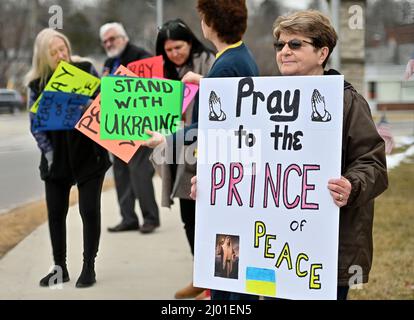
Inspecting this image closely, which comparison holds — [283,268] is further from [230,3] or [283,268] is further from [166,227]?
[166,227]

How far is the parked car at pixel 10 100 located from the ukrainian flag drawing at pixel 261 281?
24129 millimetres

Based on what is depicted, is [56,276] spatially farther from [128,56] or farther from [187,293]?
[128,56]

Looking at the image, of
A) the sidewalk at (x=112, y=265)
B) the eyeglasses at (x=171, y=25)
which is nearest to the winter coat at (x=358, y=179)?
the eyeglasses at (x=171, y=25)

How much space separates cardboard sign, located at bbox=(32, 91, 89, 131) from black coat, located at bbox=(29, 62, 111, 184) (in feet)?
0.18

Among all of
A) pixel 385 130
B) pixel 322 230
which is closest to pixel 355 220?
pixel 322 230

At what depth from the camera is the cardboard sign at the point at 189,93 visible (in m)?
3.15

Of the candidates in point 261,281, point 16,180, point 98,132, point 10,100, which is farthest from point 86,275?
point 10,100

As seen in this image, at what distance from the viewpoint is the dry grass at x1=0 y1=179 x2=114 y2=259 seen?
184 inches

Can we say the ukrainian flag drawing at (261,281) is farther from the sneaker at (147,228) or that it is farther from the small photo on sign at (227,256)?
the sneaker at (147,228)

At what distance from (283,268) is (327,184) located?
1.21 feet

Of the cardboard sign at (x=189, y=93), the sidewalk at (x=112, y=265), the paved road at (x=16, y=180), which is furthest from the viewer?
the paved road at (x=16, y=180)

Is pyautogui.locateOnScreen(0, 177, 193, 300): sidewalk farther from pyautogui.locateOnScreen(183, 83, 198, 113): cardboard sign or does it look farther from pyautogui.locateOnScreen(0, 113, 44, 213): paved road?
pyautogui.locateOnScreen(0, 113, 44, 213): paved road

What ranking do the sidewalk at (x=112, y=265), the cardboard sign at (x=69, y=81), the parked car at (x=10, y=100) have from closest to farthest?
the cardboard sign at (x=69, y=81), the sidewalk at (x=112, y=265), the parked car at (x=10, y=100)

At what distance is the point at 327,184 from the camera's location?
246cm
